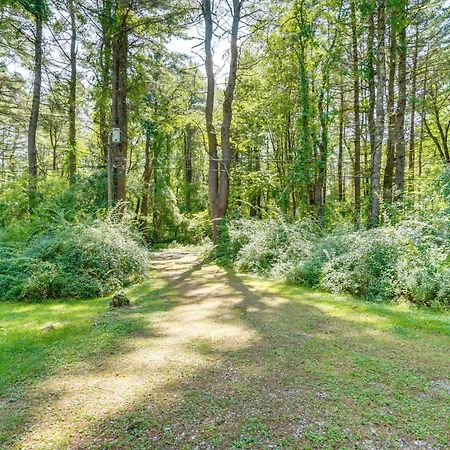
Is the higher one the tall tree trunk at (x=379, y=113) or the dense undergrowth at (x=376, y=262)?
the tall tree trunk at (x=379, y=113)

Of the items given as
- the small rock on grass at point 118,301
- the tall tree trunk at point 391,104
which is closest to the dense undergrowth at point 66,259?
the small rock on grass at point 118,301

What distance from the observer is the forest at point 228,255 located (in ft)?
7.51

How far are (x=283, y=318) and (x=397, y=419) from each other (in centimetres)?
228

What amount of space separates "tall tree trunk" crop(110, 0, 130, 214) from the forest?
2.7 inches

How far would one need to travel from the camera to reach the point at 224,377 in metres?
2.75

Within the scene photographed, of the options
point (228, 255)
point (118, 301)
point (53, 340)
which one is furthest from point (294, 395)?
point (228, 255)

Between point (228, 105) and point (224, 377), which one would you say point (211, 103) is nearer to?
point (228, 105)

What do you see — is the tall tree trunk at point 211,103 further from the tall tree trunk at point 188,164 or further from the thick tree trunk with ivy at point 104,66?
the tall tree trunk at point 188,164

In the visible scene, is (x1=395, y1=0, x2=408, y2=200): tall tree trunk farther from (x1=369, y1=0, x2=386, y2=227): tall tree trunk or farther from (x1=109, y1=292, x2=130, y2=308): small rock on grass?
(x1=109, y1=292, x2=130, y2=308): small rock on grass

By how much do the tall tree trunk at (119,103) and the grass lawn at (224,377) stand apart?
630 cm

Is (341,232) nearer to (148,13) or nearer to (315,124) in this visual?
(315,124)

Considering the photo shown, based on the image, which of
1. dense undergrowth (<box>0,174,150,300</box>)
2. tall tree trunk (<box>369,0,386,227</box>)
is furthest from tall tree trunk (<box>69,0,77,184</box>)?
tall tree trunk (<box>369,0,386,227</box>)

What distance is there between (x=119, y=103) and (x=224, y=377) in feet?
32.6

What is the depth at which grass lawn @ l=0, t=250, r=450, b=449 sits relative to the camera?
6.66 feet
